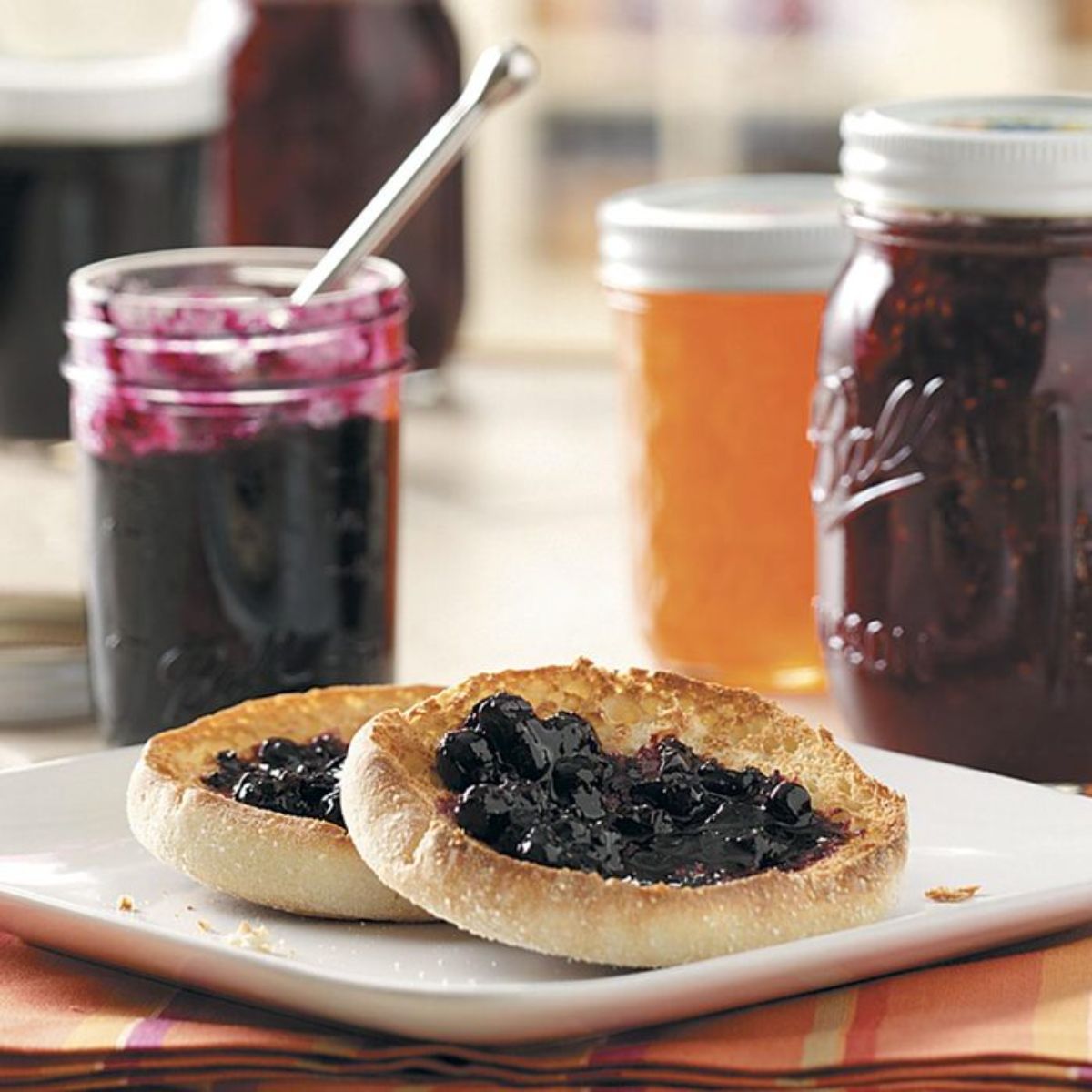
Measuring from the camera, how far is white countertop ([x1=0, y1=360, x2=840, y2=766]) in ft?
5.17

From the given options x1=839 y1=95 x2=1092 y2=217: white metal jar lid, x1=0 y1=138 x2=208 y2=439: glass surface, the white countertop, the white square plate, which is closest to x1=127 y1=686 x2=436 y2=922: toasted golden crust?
the white square plate

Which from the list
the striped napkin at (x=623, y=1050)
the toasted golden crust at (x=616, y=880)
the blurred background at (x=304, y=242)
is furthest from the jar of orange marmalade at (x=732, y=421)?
the striped napkin at (x=623, y=1050)

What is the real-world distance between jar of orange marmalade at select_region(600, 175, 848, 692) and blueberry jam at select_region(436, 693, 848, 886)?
0.46 m

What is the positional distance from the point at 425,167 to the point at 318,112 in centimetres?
73

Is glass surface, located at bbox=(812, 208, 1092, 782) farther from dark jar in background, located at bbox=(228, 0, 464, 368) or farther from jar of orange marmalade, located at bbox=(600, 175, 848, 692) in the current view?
dark jar in background, located at bbox=(228, 0, 464, 368)

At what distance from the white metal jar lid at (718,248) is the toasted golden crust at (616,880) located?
1.45ft

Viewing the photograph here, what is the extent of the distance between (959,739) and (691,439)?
0.31m

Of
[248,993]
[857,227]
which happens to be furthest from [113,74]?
[248,993]

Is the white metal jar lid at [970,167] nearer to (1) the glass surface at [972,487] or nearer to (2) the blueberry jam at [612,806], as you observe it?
(1) the glass surface at [972,487]

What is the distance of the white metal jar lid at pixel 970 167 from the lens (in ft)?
3.89

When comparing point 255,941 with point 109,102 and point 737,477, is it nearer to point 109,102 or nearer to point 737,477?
point 737,477

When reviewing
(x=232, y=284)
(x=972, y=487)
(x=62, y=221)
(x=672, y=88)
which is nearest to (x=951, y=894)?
(x=972, y=487)

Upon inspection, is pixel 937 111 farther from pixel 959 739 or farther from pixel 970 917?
pixel 970 917

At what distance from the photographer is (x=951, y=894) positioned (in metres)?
1.00
